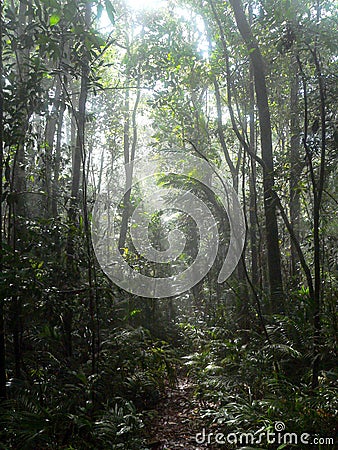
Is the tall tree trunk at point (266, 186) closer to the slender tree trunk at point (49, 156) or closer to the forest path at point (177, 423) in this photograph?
the forest path at point (177, 423)

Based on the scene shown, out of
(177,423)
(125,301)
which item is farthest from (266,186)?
(177,423)

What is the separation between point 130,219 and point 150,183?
570 centimetres

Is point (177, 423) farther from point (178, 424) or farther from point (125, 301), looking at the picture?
point (125, 301)

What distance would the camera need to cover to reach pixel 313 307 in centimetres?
481

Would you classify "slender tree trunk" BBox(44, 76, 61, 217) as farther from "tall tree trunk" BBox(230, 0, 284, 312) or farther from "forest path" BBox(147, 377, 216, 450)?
"tall tree trunk" BBox(230, 0, 284, 312)

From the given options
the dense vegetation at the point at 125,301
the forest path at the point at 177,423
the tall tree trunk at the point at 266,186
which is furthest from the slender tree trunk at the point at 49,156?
the tall tree trunk at the point at 266,186

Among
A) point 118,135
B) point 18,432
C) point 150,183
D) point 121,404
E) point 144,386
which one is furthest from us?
point 150,183

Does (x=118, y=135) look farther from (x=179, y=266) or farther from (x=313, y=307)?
(x=313, y=307)

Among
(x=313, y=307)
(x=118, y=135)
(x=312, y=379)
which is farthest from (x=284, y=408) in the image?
(x=118, y=135)

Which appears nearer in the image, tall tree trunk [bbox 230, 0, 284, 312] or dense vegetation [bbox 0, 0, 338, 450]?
dense vegetation [bbox 0, 0, 338, 450]

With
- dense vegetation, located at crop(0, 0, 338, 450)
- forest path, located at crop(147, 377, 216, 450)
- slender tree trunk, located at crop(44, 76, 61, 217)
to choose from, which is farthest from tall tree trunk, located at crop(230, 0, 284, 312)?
slender tree trunk, located at crop(44, 76, 61, 217)

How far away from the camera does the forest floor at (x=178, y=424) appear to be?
14.0ft

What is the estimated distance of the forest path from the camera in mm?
4289

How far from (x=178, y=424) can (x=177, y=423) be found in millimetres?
41
